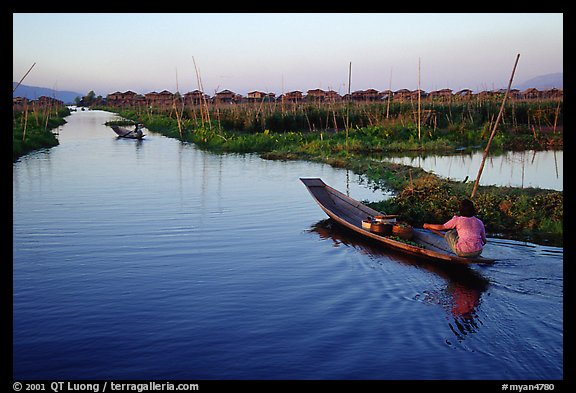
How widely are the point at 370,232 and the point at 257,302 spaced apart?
2.85 metres

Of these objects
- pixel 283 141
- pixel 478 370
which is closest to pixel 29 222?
pixel 478 370

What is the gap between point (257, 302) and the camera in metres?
6.32

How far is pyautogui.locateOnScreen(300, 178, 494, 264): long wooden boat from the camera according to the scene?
745cm

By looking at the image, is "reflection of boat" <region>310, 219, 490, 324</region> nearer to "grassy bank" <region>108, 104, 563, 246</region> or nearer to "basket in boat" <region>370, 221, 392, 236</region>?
"basket in boat" <region>370, 221, 392, 236</region>

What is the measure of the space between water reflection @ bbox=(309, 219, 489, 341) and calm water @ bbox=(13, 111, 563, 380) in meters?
0.02

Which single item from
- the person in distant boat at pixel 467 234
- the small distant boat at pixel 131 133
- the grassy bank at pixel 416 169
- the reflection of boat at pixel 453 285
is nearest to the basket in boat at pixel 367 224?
the reflection of boat at pixel 453 285

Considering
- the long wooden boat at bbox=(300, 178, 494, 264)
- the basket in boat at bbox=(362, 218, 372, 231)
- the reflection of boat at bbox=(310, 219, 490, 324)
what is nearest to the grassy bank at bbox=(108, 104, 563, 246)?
the long wooden boat at bbox=(300, 178, 494, 264)

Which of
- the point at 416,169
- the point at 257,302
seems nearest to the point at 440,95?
the point at 416,169

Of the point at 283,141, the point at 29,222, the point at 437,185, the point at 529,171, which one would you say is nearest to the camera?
the point at 29,222

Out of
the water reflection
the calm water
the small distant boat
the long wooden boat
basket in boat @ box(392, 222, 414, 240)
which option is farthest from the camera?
the small distant boat

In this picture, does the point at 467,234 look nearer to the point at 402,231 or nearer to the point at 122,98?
the point at 402,231

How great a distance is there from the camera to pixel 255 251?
27.8ft

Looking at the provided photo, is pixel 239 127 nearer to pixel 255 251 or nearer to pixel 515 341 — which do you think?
pixel 255 251
